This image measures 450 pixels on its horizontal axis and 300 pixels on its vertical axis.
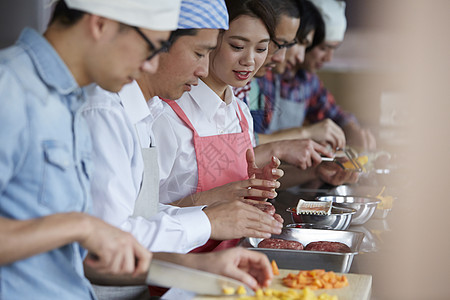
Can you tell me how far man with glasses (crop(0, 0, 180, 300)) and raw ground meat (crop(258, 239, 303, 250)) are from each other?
587mm

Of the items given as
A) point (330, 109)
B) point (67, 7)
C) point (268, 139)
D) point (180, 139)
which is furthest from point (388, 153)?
point (67, 7)

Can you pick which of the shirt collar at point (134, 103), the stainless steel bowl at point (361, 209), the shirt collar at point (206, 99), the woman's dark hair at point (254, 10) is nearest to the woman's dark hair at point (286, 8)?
the woman's dark hair at point (254, 10)

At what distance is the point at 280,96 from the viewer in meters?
3.97

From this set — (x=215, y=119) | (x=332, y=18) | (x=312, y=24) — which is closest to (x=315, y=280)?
(x=215, y=119)

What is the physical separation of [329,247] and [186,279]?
0.62m

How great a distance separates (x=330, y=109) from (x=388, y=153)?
3.78ft

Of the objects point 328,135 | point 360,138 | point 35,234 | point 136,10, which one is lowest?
point 360,138

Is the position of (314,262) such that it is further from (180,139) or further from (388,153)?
(388,153)

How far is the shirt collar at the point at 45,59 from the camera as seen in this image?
1.04 meters

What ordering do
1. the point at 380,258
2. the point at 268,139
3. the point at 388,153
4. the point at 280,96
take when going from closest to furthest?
the point at 380,258, the point at 268,139, the point at 388,153, the point at 280,96

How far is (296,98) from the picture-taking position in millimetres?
4117

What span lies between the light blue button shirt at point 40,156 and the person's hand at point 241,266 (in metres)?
0.26

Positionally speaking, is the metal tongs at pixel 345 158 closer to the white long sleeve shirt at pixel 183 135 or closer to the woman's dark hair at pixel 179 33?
the white long sleeve shirt at pixel 183 135

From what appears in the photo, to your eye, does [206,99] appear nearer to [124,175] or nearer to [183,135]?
[183,135]
